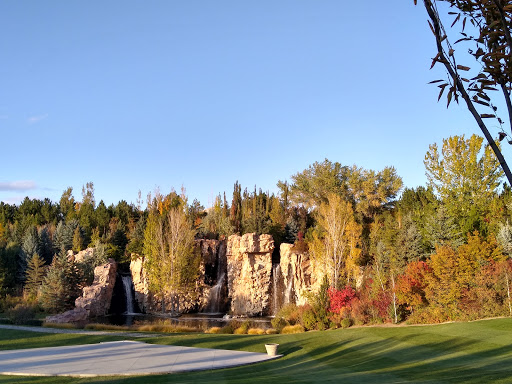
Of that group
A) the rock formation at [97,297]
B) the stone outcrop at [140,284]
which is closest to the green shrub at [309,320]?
the rock formation at [97,297]

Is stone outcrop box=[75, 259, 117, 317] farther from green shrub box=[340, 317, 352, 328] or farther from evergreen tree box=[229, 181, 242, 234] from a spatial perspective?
green shrub box=[340, 317, 352, 328]

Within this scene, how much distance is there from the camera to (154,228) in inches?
1480

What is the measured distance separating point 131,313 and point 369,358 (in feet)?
93.5

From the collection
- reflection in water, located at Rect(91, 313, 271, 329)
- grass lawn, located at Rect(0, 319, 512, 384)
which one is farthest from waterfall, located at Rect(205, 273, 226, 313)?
grass lawn, located at Rect(0, 319, 512, 384)

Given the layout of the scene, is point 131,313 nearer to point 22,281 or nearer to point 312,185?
point 22,281

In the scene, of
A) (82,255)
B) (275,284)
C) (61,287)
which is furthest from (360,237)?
(82,255)

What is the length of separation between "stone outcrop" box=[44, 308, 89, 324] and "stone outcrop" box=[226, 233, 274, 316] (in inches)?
477

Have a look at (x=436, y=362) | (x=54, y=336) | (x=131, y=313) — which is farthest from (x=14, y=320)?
(x=436, y=362)

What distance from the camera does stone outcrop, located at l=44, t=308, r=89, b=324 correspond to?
25763 mm

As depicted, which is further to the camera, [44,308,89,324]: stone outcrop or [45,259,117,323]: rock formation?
[45,259,117,323]: rock formation

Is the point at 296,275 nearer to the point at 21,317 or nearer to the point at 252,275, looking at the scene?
the point at 252,275

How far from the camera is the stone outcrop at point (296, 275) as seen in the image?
1314 inches

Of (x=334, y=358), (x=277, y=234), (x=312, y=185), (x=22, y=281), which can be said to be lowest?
(x=334, y=358)

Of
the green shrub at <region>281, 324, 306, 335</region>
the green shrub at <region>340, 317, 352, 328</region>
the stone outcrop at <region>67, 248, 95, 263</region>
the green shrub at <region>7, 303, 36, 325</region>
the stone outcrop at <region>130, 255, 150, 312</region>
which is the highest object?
the stone outcrop at <region>67, 248, 95, 263</region>
